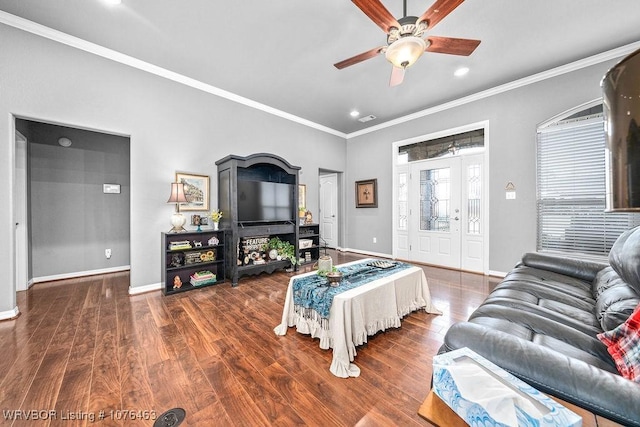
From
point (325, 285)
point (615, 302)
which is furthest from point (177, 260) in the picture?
point (615, 302)

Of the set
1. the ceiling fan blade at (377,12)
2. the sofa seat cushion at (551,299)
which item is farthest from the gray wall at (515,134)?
the ceiling fan blade at (377,12)

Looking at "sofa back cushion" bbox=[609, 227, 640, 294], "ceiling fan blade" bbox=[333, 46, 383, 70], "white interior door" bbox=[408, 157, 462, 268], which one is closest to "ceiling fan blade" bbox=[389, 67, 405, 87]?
"ceiling fan blade" bbox=[333, 46, 383, 70]

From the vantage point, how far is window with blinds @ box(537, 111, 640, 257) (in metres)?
3.17

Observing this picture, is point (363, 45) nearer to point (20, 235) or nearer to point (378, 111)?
point (378, 111)

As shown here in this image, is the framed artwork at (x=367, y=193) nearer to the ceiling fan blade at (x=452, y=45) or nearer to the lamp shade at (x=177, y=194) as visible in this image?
the ceiling fan blade at (x=452, y=45)

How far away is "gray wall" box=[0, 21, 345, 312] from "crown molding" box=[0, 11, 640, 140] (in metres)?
0.07

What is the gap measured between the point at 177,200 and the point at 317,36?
2.83 metres

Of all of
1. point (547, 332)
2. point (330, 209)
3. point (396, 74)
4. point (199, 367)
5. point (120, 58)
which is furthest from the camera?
point (330, 209)

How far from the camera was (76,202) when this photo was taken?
160 inches

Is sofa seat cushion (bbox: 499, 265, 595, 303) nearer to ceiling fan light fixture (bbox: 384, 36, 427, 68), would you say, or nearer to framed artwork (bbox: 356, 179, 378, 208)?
ceiling fan light fixture (bbox: 384, 36, 427, 68)

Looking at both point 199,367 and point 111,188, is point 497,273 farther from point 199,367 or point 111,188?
point 111,188

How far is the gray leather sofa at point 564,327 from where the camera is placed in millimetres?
749

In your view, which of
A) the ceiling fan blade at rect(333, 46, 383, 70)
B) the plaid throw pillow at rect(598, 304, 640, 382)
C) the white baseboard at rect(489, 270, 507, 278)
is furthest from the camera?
the white baseboard at rect(489, 270, 507, 278)

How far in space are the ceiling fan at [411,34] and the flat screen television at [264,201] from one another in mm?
2649
